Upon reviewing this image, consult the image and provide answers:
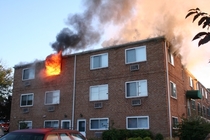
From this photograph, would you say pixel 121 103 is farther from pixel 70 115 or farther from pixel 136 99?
pixel 70 115

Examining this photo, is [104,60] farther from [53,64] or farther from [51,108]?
[51,108]

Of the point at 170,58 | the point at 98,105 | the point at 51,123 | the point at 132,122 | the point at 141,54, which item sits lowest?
the point at 51,123

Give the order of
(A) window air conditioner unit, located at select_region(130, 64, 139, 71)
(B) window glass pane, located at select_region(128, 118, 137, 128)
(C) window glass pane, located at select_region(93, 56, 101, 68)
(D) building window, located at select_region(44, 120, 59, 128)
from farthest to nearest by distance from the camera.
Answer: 1. (D) building window, located at select_region(44, 120, 59, 128)
2. (C) window glass pane, located at select_region(93, 56, 101, 68)
3. (A) window air conditioner unit, located at select_region(130, 64, 139, 71)
4. (B) window glass pane, located at select_region(128, 118, 137, 128)

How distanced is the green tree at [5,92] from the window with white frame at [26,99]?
10.4 metres

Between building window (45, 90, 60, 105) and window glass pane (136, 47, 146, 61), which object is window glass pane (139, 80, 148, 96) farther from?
building window (45, 90, 60, 105)

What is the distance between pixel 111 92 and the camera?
19688 millimetres

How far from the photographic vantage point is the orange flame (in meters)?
23.3

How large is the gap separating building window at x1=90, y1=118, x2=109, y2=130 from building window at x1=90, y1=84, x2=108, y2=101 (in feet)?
5.08

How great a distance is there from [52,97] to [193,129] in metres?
11.8

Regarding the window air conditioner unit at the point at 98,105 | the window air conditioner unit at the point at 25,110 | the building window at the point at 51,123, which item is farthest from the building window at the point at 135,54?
the window air conditioner unit at the point at 25,110

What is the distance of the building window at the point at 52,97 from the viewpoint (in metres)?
22.6

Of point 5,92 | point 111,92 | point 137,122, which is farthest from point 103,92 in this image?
point 5,92

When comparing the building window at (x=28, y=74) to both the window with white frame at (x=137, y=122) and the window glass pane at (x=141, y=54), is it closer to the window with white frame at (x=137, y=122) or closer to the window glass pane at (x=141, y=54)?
the window glass pane at (x=141, y=54)

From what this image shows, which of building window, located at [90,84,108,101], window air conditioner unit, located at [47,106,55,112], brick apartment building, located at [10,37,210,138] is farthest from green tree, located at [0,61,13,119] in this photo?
building window, located at [90,84,108,101]
